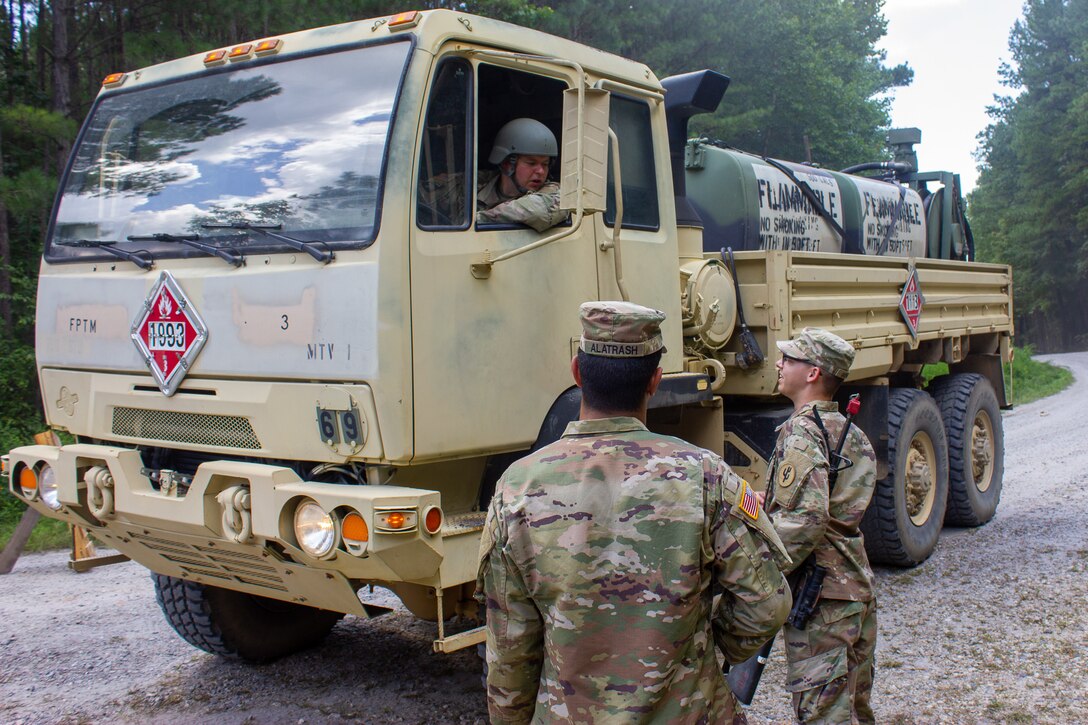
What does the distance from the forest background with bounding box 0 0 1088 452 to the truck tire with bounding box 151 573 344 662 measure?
533 cm

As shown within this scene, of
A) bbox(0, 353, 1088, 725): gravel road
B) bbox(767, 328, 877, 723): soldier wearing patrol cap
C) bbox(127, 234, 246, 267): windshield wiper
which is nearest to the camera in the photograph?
bbox(767, 328, 877, 723): soldier wearing patrol cap

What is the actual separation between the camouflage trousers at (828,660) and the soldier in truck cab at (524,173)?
170cm

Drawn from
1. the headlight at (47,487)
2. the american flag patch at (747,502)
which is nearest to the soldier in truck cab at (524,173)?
the american flag patch at (747,502)

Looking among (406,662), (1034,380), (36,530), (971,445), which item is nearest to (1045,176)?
(1034,380)

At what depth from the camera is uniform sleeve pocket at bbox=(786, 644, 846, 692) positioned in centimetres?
334

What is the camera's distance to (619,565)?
214 centimetres

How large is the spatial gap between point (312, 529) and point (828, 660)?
1.71m

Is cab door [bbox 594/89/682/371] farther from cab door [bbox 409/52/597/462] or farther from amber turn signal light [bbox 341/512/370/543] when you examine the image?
amber turn signal light [bbox 341/512/370/543]

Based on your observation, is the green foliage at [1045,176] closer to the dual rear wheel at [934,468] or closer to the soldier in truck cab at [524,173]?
the dual rear wheel at [934,468]

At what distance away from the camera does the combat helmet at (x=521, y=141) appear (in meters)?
4.07

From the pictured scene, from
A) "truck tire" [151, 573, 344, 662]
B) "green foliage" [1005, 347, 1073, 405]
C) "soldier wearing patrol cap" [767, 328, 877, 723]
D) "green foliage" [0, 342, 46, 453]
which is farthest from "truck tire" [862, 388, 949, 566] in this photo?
"green foliage" [1005, 347, 1073, 405]

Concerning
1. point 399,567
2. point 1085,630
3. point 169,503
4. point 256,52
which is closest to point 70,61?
point 256,52

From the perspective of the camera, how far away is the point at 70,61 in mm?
11555

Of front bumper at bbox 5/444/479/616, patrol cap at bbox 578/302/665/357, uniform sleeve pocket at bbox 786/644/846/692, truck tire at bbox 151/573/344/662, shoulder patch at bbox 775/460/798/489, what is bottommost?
truck tire at bbox 151/573/344/662
